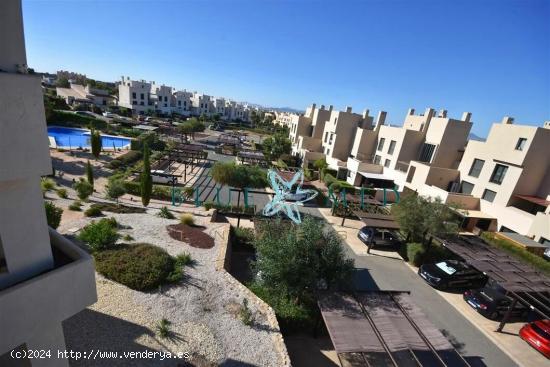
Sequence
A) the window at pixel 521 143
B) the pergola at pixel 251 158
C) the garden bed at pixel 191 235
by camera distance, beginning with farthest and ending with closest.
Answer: the pergola at pixel 251 158
the window at pixel 521 143
the garden bed at pixel 191 235

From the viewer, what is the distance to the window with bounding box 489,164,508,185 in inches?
969

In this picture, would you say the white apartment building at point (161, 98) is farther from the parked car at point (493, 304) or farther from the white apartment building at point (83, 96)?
the parked car at point (493, 304)

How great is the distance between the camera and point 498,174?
25094mm

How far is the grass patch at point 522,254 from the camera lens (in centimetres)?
1884

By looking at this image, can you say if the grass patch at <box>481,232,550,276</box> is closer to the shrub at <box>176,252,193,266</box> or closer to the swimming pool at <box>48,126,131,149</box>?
the shrub at <box>176,252,193,266</box>

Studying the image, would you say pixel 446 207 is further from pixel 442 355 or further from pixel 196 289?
pixel 196 289

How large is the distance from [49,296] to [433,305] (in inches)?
673

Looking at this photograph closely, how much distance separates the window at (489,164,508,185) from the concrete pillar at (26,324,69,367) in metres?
31.6

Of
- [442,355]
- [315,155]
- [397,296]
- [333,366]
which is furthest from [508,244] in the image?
[315,155]

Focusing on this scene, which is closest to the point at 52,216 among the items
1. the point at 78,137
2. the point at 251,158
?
the point at 251,158

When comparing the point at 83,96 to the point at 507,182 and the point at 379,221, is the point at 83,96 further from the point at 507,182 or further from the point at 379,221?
the point at 507,182

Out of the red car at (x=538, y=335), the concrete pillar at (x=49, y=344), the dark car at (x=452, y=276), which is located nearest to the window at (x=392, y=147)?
the dark car at (x=452, y=276)

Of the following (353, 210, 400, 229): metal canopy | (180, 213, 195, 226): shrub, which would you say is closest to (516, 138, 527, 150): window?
(353, 210, 400, 229): metal canopy

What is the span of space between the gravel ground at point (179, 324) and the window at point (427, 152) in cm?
2934
